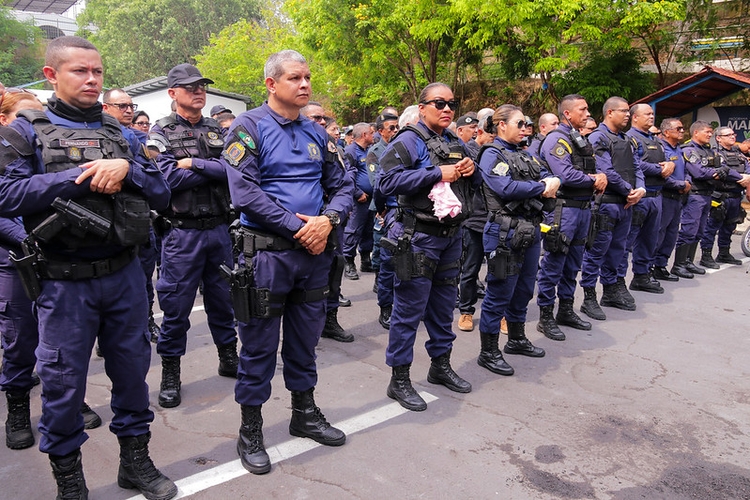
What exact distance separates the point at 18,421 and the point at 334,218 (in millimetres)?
2388

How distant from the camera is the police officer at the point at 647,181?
6.83 metres

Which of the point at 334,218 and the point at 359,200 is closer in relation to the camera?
the point at 334,218

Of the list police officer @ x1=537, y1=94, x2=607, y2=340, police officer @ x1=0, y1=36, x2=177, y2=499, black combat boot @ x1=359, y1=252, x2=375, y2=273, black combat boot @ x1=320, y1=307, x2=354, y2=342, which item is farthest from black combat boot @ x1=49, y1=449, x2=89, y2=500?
black combat boot @ x1=359, y1=252, x2=375, y2=273

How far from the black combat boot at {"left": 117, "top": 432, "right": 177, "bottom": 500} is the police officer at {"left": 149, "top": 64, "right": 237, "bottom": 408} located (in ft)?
3.58

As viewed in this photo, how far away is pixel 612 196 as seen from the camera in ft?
20.4

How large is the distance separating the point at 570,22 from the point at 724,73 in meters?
4.24

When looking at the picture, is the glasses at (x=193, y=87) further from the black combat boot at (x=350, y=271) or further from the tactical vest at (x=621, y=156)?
the tactical vest at (x=621, y=156)

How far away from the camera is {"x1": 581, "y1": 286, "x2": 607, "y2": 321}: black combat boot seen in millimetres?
6226

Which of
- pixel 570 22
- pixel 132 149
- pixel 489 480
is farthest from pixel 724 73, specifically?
pixel 132 149

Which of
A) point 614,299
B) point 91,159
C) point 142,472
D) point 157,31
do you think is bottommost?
point 142,472

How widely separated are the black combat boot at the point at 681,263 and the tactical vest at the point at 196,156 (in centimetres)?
685

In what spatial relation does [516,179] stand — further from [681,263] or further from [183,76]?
[681,263]

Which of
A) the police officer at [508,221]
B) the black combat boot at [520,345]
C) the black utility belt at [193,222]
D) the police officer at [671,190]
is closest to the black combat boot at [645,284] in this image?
the police officer at [671,190]

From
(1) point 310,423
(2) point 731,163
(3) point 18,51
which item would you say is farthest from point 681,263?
(3) point 18,51
